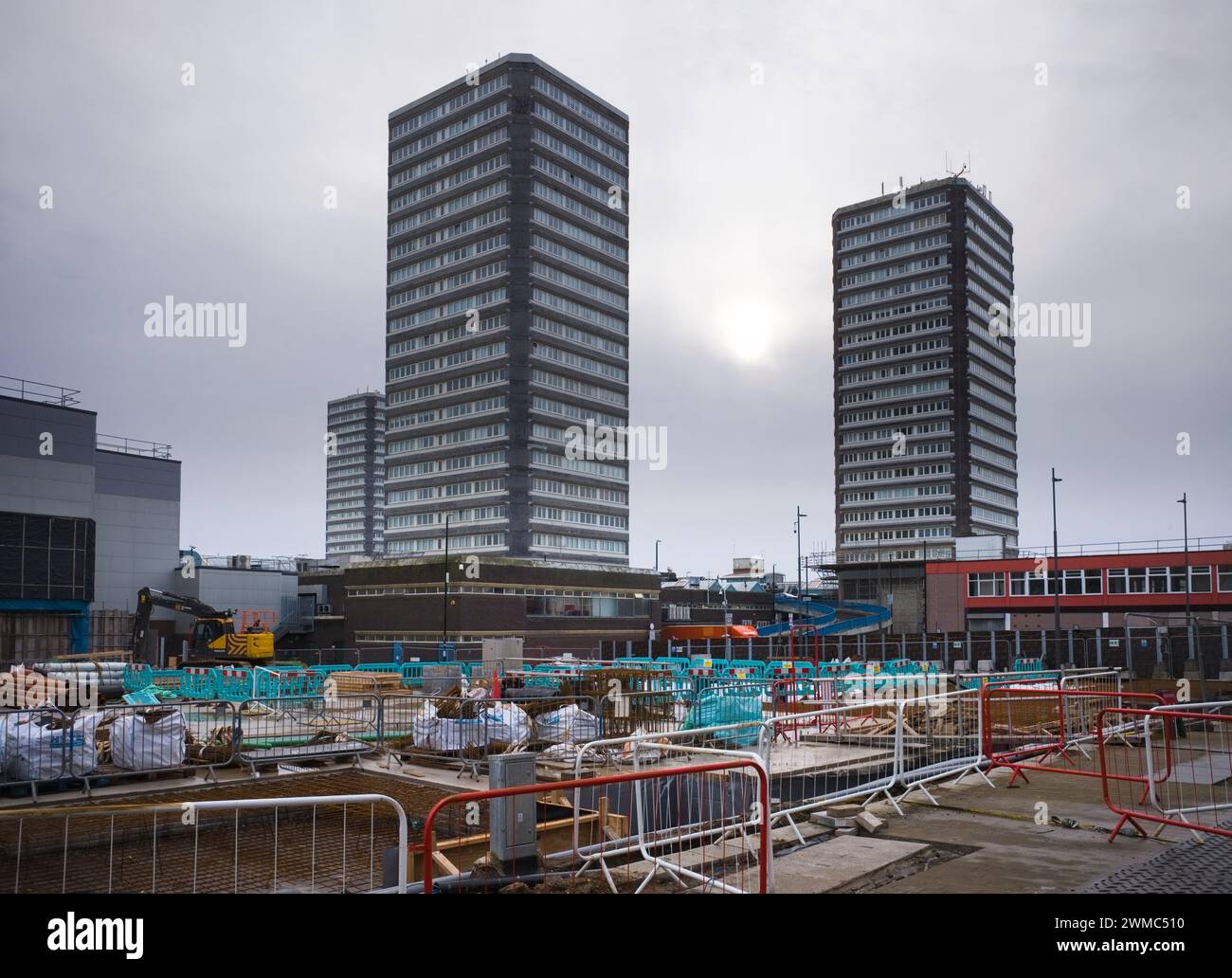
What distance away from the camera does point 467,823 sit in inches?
438

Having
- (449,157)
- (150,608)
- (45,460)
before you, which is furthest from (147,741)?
(449,157)

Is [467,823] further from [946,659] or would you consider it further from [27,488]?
[27,488]

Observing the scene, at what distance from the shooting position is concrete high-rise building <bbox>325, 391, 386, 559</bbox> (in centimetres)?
18900

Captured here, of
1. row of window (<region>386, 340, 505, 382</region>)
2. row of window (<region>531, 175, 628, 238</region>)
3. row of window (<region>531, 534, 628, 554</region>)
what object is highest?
row of window (<region>531, 175, 628, 238</region>)

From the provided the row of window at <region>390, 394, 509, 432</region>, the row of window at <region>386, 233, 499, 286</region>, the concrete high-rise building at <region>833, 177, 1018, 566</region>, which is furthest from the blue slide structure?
the row of window at <region>386, 233, 499, 286</region>

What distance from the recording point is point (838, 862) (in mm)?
9289

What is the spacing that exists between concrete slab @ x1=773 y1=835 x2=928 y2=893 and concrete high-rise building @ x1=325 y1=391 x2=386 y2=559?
182 meters

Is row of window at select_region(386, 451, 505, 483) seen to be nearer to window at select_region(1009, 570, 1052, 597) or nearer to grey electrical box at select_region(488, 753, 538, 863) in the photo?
window at select_region(1009, 570, 1052, 597)

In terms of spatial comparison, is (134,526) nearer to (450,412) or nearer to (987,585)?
(450,412)

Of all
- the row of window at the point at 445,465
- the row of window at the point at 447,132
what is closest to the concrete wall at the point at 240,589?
the row of window at the point at 445,465

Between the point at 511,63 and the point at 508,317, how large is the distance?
24.6 m
